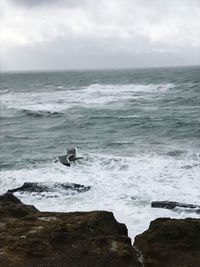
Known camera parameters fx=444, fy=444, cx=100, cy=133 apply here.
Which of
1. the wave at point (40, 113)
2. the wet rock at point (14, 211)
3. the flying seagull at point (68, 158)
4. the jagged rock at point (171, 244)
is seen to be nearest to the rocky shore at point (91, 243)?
the jagged rock at point (171, 244)

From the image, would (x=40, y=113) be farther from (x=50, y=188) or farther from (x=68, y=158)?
(x=50, y=188)

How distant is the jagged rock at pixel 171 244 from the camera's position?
7.21 metres

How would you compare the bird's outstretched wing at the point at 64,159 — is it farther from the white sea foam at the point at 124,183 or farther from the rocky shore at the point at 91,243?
the rocky shore at the point at 91,243

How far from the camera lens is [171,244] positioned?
781 centimetres

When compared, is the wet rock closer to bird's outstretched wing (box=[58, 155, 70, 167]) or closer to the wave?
bird's outstretched wing (box=[58, 155, 70, 167])

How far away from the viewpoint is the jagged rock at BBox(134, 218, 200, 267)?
7.21 meters

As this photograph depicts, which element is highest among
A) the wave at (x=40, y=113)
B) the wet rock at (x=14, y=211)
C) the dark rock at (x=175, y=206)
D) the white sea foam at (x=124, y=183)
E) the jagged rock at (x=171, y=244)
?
the jagged rock at (x=171, y=244)

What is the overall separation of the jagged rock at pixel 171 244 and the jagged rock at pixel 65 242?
1.05 feet

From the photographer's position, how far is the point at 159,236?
26.5 feet

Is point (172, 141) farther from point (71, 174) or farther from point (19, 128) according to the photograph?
point (19, 128)

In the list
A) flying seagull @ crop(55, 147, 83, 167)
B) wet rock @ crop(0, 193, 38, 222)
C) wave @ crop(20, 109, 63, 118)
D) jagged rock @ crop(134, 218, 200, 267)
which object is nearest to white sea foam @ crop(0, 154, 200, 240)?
flying seagull @ crop(55, 147, 83, 167)

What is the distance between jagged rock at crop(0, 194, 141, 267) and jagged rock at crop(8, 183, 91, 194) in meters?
6.18

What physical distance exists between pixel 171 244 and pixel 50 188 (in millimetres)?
8027

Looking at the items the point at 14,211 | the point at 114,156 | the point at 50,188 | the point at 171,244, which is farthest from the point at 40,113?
the point at 171,244
